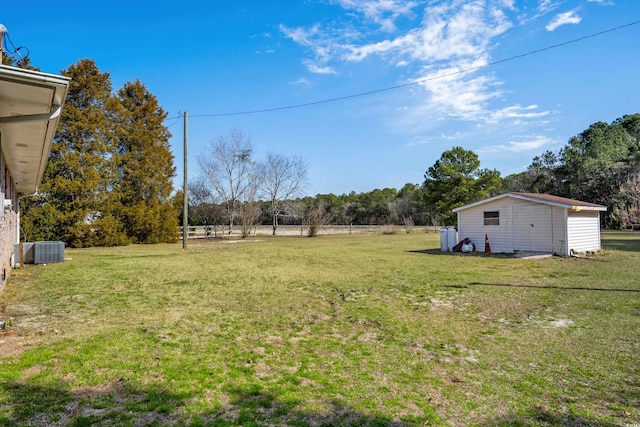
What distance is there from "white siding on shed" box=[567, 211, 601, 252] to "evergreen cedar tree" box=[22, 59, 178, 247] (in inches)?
895

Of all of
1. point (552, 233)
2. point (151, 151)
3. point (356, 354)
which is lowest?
point (356, 354)

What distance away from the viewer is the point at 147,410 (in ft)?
8.65

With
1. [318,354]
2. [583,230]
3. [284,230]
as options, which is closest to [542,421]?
[318,354]

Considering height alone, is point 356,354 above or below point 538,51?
below

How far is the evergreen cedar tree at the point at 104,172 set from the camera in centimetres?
1900

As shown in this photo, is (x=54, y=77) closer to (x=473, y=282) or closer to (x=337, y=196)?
(x=473, y=282)

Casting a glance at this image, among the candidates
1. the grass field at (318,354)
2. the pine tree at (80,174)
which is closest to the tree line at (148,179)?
the pine tree at (80,174)

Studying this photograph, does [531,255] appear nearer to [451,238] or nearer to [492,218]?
[492,218]

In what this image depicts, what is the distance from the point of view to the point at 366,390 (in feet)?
10.1

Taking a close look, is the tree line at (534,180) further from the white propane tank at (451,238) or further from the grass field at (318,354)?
the grass field at (318,354)

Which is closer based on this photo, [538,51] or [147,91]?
[538,51]

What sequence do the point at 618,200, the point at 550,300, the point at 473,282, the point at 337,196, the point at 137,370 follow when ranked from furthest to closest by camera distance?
the point at 337,196 → the point at 618,200 → the point at 473,282 → the point at 550,300 → the point at 137,370

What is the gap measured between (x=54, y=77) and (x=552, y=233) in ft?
53.3

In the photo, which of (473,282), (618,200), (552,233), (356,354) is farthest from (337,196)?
(356,354)
